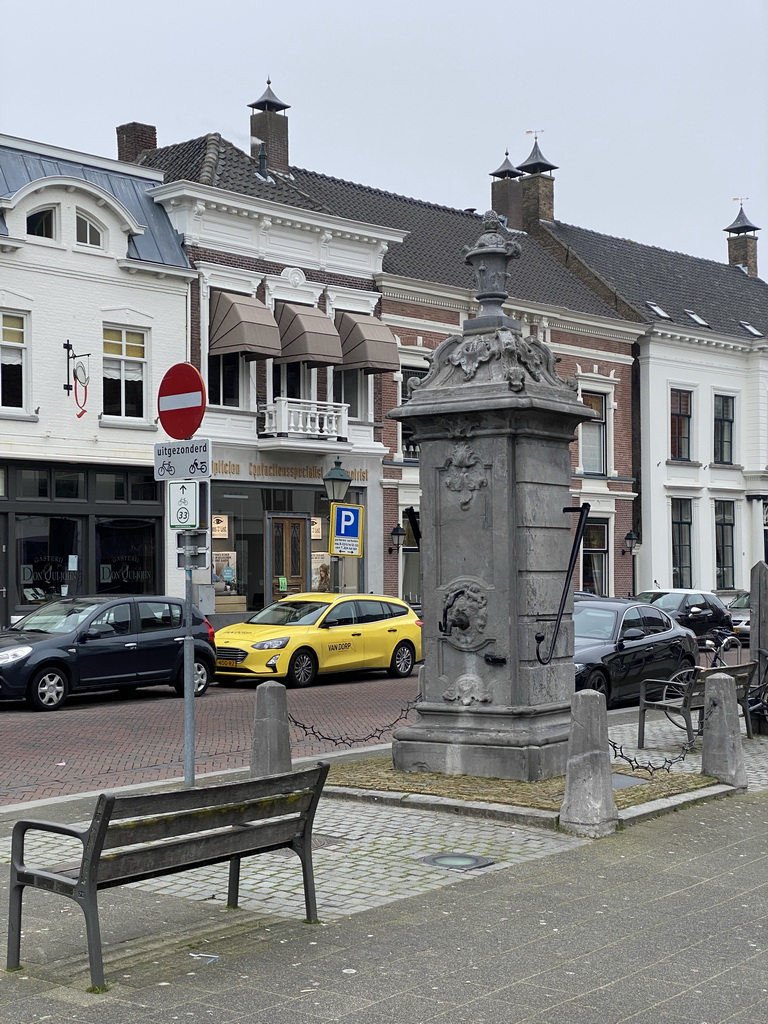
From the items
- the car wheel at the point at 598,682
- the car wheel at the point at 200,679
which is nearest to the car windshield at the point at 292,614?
the car wheel at the point at 200,679

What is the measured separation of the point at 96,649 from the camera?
18750 mm

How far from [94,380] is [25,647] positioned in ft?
33.3

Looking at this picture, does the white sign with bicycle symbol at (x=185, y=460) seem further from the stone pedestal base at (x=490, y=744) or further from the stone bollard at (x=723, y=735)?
the stone bollard at (x=723, y=735)

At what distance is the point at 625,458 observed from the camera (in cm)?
4084

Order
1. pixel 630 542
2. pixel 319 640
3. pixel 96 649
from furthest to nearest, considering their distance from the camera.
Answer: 1. pixel 630 542
2. pixel 319 640
3. pixel 96 649

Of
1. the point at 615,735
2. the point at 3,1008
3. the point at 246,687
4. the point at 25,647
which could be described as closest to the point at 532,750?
the point at 615,735

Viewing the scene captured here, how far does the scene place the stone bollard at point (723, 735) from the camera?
35.1ft

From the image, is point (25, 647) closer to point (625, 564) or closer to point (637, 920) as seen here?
point (637, 920)

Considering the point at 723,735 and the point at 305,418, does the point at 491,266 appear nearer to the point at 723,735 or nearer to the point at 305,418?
the point at 723,735

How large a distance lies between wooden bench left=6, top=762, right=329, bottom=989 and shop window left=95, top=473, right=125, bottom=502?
2112 centimetres

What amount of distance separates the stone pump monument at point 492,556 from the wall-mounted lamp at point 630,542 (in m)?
29.4

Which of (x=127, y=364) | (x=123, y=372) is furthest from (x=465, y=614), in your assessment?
(x=127, y=364)

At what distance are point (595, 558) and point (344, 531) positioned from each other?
55.5 feet

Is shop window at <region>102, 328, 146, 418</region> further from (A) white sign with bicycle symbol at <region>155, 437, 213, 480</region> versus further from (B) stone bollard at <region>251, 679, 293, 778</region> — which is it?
(B) stone bollard at <region>251, 679, 293, 778</region>
